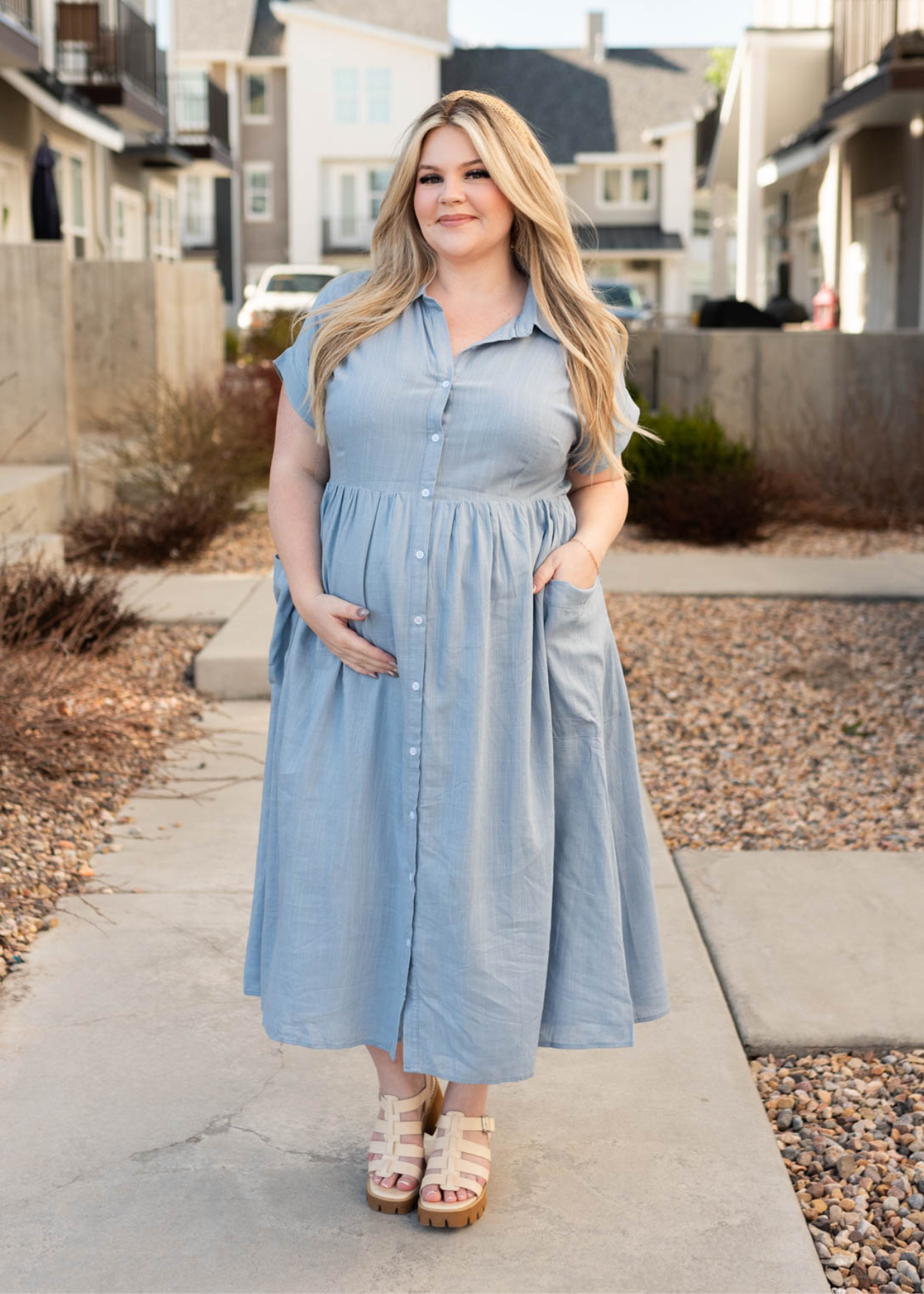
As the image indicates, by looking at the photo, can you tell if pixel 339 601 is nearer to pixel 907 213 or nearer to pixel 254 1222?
pixel 254 1222

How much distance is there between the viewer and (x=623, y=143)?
42.1m

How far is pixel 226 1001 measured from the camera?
328cm

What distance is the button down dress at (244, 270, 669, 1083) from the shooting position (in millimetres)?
2375

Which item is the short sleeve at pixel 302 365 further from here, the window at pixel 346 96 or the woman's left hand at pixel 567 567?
the window at pixel 346 96

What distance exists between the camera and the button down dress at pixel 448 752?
2375mm

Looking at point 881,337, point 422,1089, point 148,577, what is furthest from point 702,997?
point 881,337

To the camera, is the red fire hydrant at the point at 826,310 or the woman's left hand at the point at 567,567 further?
the red fire hydrant at the point at 826,310

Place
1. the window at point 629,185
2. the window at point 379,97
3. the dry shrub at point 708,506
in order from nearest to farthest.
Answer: the dry shrub at point 708,506 → the window at point 379,97 → the window at point 629,185

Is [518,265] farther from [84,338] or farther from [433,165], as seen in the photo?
[84,338]

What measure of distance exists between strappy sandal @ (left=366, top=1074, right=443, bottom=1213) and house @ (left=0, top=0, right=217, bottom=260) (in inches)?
510

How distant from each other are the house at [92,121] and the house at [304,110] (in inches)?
588

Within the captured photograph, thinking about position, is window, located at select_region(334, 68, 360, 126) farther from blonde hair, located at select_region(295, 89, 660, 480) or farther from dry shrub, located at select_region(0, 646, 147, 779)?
blonde hair, located at select_region(295, 89, 660, 480)

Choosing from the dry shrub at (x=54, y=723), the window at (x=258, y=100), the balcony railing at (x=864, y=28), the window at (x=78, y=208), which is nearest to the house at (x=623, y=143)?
the window at (x=258, y=100)

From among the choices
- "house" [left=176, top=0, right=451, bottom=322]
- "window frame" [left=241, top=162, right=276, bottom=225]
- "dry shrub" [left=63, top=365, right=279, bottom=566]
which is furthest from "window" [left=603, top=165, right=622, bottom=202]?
"dry shrub" [left=63, top=365, right=279, bottom=566]
